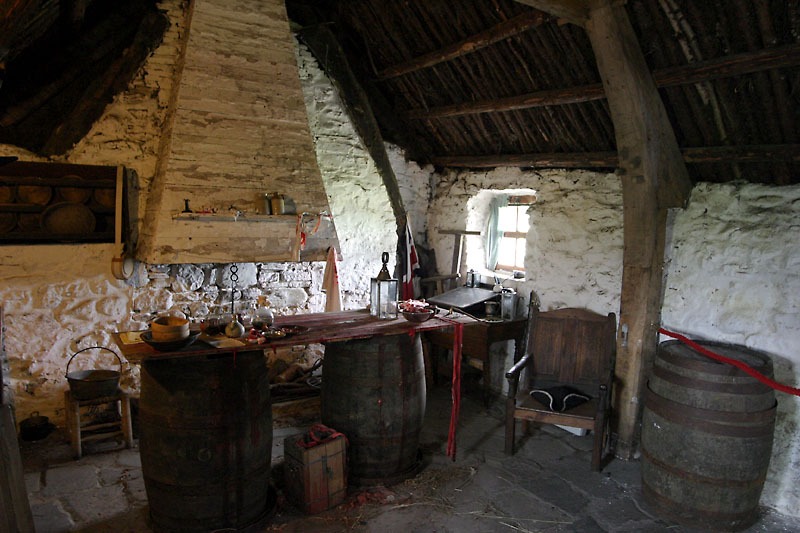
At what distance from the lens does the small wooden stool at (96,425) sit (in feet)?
13.5

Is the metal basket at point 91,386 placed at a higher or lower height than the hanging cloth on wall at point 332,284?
lower

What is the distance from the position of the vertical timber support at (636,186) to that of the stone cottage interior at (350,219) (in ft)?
0.07

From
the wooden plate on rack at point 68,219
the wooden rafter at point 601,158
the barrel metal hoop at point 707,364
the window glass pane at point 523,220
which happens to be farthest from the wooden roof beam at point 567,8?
the wooden plate on rack at point 68,219

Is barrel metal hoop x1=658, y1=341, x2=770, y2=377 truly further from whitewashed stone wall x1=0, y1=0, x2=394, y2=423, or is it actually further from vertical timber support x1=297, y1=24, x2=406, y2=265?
whitewashed stone wall x1=0, y1=0, x2=394, y2=423

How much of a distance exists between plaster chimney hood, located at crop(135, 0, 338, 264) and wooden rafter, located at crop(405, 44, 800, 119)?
2009 mm

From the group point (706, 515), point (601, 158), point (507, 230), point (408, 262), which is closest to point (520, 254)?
point (507, 230)

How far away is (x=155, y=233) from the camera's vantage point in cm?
416

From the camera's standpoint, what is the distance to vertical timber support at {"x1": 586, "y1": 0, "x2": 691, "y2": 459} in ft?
11.7

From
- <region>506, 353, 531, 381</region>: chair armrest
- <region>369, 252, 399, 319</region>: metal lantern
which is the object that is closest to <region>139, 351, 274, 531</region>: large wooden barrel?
<region>369, 252, 399, 319</region>: metal lantern

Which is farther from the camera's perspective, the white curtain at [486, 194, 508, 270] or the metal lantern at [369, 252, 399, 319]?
the white curtain at [486, 194, 508, 270]

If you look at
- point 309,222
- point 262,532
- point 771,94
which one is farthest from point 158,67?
point 771,94

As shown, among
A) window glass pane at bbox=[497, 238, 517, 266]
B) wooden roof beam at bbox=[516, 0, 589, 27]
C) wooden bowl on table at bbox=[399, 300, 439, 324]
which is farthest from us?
window glass pane at bbox=[497, 238, 517, 266]

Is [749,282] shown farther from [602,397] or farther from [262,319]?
[262,319]

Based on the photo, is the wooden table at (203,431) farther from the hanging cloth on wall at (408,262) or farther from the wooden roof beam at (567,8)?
the hanging cloth on wall at (408,262)
